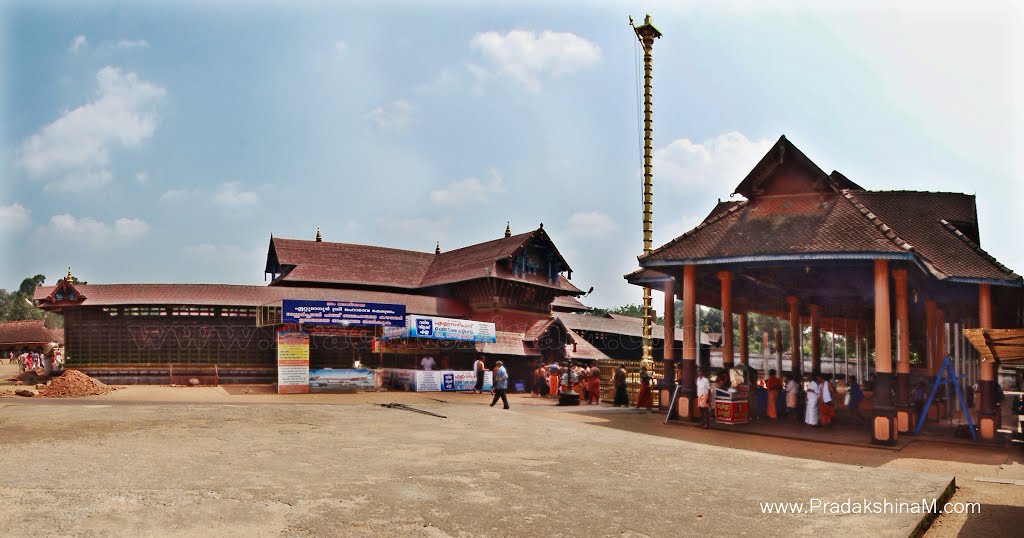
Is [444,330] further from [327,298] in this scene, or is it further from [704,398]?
[704,398]

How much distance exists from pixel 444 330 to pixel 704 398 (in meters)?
12.8

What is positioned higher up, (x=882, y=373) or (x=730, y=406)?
(x=882, y=373)

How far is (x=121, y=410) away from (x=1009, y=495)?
59.0ft

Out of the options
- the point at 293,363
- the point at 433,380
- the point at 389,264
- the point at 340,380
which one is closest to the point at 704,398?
the point at 433,380

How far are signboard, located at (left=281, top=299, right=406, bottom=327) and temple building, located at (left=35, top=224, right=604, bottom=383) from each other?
197 cm

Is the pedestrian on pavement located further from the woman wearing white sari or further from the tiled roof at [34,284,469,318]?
the tiled roof at [34,284,469,318]

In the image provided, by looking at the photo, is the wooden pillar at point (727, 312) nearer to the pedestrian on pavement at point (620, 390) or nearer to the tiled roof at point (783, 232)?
the tiled roof at point (783, 232)

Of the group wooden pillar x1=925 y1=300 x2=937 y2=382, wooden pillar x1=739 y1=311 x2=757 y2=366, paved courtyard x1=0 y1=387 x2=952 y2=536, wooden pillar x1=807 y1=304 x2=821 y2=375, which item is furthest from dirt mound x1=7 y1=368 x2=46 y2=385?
wooden pillar x1=925 y1=300 x2=937 y2=382

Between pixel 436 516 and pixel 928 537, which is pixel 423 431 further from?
pixel 928 537

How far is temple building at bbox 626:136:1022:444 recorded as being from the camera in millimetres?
15828

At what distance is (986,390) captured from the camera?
16625 mm

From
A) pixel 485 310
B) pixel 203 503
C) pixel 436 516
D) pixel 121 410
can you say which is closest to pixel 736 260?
pixel 436 516

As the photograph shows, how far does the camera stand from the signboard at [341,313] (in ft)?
80.1

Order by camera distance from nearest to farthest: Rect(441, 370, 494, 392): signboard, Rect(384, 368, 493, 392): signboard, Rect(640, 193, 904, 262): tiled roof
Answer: Rect(640, 193, 904, 262): tiled roof, Rect(384, 368, 493, 392): signboard, Rect(441, 370, 494, 392): signboard
